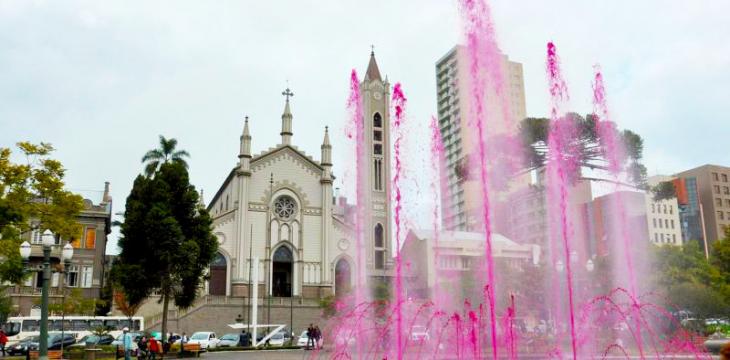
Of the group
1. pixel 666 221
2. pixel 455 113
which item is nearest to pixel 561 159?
pixel 666 221

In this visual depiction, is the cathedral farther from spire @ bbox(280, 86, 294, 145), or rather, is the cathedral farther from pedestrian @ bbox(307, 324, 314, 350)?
pedestrian @ bbox(307, 324, 314, 350)

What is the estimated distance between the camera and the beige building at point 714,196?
280ft

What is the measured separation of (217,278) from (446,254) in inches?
965

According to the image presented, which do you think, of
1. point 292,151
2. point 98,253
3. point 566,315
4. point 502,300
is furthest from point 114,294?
point 566,315

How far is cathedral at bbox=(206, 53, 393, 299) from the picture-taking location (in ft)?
180

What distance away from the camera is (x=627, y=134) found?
3422 centimetres

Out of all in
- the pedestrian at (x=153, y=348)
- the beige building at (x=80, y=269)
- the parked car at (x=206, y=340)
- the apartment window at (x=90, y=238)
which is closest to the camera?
the pedestrian at (x=153, y=348)

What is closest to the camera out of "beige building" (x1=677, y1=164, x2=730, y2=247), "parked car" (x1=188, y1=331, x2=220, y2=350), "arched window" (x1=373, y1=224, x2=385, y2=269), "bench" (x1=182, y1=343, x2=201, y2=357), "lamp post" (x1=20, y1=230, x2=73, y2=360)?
"lamp post" (x1=20, y1=230, x2=73, y2=360)

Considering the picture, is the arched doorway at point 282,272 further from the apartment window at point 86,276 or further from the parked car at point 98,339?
the parked car at point 98,339

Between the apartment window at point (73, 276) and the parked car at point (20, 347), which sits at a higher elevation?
the apartment window at point (73, 276)

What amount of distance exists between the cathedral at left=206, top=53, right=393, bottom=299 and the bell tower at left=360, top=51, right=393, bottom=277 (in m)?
0.12

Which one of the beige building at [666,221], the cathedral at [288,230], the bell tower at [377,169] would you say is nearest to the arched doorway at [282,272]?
the cathedral at [288,230]

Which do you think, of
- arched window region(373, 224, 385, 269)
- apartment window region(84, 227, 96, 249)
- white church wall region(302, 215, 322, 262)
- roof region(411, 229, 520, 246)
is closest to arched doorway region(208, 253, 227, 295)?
white church wall region(302, 215, 322, 262)

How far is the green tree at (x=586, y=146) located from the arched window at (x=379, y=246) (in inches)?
1132
